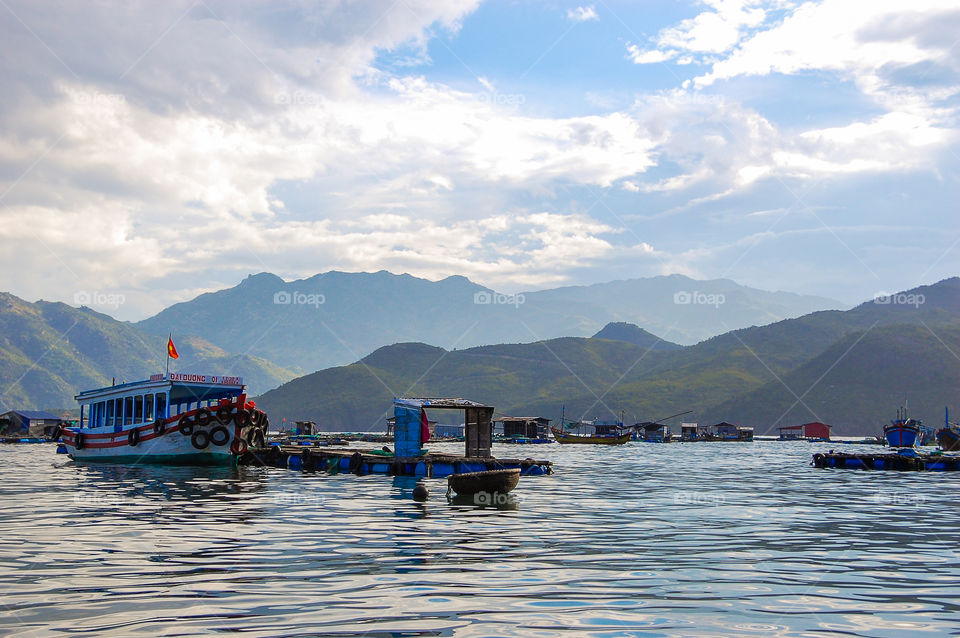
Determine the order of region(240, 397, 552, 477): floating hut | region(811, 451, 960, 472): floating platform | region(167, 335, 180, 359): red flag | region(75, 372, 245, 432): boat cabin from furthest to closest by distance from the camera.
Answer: region(811, 451, 960, 472): floating platform < region(75, 372, 245, 432): boat cabin < region(167, 335, 180, 359): red flag < region(240, 397, 552, 477): floating hut

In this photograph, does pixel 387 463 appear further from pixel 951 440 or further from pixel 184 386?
pixel 951 440

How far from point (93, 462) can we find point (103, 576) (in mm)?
51790

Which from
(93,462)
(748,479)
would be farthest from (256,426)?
(748,479)

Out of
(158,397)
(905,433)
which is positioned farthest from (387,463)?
(905,433)

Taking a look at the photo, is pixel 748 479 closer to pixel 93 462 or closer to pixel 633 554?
pixel 633 554

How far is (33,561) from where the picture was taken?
18031 mm

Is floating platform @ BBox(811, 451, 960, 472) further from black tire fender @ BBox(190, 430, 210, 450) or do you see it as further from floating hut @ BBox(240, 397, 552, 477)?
black tire fender @ BBox(190, 430, 210, 450)

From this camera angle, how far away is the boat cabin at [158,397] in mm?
55719

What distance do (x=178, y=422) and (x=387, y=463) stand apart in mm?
15551

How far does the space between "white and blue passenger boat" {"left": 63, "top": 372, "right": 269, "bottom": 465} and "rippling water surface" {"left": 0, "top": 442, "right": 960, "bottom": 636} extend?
17.4 meters

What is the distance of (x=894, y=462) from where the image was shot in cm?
6875

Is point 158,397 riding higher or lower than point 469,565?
Result: higher

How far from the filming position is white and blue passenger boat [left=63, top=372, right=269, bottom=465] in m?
54.8

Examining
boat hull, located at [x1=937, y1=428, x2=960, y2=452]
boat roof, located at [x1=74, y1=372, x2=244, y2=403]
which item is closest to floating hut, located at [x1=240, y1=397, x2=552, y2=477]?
boat roof, located at [x1=74, y1=372, x2=244, y2=403]
